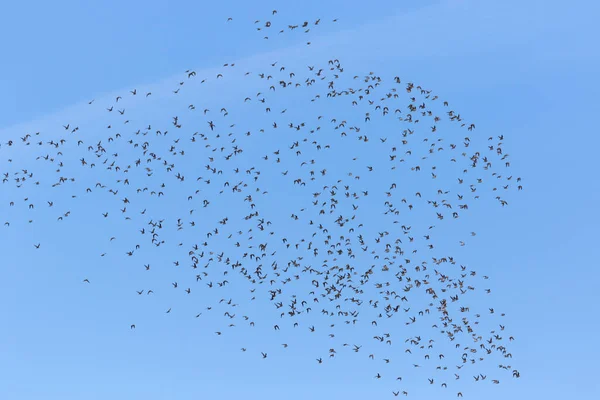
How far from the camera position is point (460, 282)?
51.3 m

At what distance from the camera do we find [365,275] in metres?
51.4

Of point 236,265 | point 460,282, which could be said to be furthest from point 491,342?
point 236,265

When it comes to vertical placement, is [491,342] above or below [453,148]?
below

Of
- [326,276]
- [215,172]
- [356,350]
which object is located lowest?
[356,350]

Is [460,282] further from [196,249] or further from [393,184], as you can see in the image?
[196,249]

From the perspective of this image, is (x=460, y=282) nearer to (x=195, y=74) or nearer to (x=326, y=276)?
(x=326, y=276)

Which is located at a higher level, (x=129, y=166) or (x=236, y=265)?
(x=129, y=166)

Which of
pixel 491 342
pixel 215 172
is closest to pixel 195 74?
pixel 215 172

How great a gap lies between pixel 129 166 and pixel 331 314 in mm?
16778

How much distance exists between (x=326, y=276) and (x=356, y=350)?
19.1 ft

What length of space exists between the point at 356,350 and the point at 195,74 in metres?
19.3

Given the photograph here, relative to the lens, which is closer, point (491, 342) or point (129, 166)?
point (491, 342)

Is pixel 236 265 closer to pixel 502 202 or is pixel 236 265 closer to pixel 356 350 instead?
pixel 356 350

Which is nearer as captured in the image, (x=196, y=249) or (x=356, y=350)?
(x=356, y=350)
